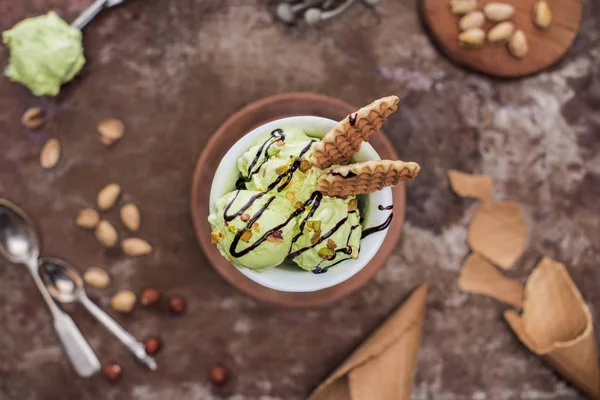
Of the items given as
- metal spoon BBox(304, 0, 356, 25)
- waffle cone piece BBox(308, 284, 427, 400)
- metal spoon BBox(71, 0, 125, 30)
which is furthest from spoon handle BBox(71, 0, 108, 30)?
waffle cone piece BBox(308, 284, 427, 400)

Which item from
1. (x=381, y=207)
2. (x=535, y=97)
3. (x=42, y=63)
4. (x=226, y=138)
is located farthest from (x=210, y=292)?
(x=535, y=97)

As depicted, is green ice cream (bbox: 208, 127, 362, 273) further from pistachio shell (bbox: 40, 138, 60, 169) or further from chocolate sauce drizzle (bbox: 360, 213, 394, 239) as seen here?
pistachio shell (bbox: 40, 138, 60, 169)

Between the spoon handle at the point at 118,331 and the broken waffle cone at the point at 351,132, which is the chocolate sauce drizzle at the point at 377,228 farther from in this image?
the spoon handle at the point at 118,331

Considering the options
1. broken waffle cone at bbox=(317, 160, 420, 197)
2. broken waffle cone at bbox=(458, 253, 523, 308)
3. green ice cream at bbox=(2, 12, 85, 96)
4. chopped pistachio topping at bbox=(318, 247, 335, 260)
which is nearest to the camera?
broken waffle cone at bbox=(317, 160, 420, 197)

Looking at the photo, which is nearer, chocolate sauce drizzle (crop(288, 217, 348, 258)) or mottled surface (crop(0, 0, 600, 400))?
chocolate sauce drizzle (crop(288, 217, 348, 258))

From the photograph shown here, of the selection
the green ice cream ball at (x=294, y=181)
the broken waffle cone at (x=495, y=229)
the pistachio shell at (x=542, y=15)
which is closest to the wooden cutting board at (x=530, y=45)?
the pistachio shell at (x=542, y=15)

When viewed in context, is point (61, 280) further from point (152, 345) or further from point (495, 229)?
point (495, 229)

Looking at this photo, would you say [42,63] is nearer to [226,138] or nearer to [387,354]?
[226,138]
